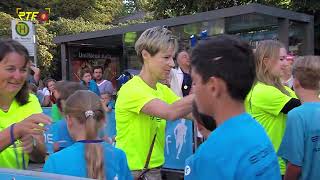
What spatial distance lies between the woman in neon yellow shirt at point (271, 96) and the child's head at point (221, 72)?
181 cm

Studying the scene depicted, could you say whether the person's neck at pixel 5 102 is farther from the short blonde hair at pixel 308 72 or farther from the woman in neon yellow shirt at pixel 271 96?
the short blonde hair at pixel 308 72

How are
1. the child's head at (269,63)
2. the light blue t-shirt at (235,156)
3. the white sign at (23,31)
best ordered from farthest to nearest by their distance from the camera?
the white sign at (23,31)
the child's head at (269,63)
the light blue t-shirt at (235,156)

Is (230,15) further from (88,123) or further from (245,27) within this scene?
(88,123)

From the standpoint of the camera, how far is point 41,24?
34.4 meters

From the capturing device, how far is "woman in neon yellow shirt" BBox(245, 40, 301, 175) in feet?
11.6

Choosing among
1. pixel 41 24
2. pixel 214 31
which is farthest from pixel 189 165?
pixel 41 24

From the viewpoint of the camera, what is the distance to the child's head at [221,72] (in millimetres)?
1723

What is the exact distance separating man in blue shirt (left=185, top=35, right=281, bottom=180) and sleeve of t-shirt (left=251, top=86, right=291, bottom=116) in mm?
1782

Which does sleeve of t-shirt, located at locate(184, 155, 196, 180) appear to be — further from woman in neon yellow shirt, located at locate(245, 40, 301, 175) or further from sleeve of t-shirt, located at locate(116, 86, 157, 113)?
woman in neon yellow shirt, located at locate(245, 40, 301, 175)

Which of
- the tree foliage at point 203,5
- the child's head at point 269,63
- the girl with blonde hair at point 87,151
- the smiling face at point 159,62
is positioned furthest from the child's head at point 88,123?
the tree foliage at point 203,5

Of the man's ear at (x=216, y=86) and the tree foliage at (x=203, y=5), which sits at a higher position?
the tree foliage at (x=203, y=5)

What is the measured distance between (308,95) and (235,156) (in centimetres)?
173

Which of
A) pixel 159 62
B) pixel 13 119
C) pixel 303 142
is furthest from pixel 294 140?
pixel 13 119

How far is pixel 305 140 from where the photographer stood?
3027 mm
